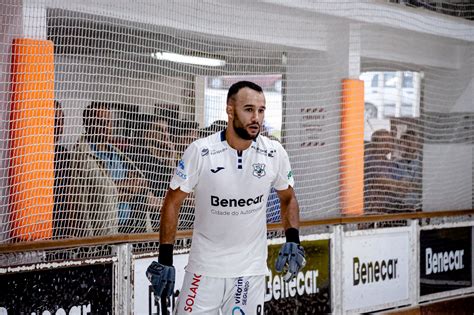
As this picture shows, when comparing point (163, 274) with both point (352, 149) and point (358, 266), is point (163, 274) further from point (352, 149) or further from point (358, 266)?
point (352, 149)

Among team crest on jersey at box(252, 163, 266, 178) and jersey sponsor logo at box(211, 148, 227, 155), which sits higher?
jersey sponsor logo at box(211, 148, 227, 155)

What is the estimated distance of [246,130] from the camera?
15.9 ft

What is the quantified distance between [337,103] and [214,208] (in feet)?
12.1

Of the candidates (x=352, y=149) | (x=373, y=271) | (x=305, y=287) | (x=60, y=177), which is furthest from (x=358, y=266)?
(x=60, y=177)

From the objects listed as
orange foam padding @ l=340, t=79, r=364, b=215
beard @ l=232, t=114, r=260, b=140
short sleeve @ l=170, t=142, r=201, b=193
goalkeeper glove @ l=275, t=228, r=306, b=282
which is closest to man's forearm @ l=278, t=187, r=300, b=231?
goalkeeper glove @ l=275, t=228, r=306, b=282

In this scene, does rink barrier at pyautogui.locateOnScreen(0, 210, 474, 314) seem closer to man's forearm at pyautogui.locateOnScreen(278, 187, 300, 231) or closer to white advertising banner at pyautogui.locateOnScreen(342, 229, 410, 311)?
white advertising banner at pyautogui.locateOnScreen(342, 229, 410, 311)

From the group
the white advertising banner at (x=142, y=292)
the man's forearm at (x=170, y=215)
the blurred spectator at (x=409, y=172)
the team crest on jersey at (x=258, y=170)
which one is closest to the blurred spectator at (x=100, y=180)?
the white advertising banner at (x=142, y=292)

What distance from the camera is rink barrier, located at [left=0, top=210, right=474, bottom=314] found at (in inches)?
240

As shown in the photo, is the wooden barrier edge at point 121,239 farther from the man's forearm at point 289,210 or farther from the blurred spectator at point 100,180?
the man's forearm at point 289,210

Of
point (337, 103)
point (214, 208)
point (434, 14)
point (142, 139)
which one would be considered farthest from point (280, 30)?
point (214, 208)

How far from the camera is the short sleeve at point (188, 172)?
15.8ft

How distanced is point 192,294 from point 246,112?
1063 millimetres

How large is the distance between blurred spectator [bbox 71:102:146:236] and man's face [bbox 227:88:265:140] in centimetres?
142

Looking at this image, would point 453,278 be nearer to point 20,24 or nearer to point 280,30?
point 280,30
